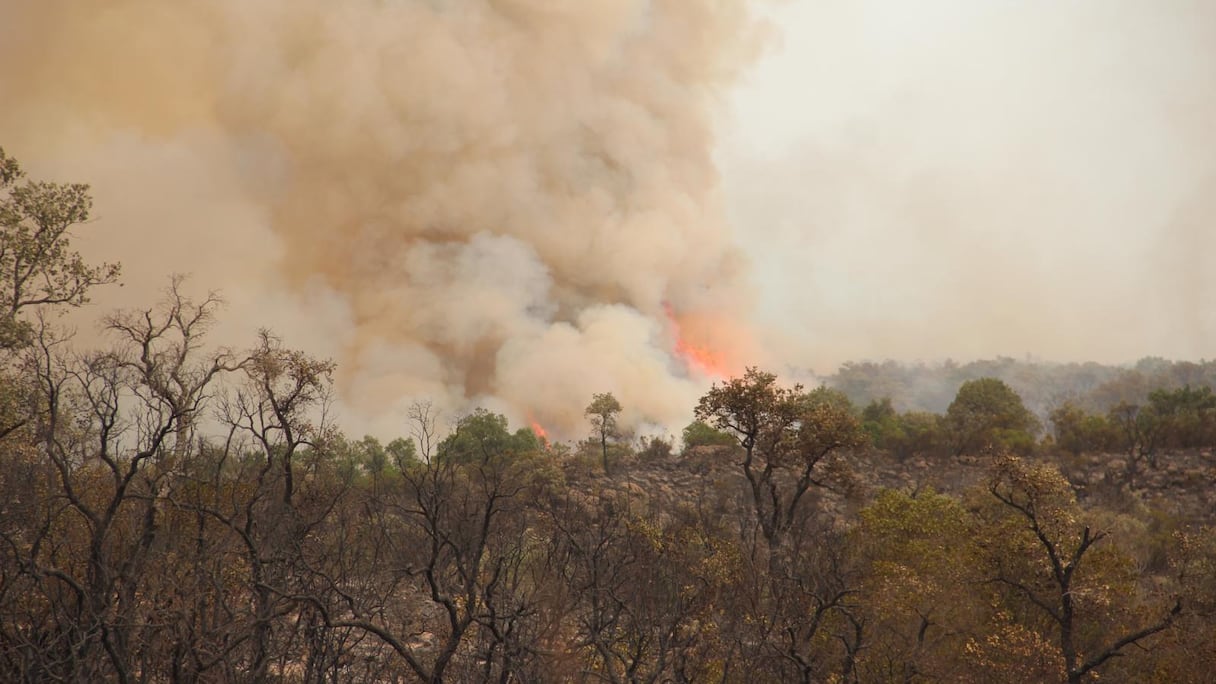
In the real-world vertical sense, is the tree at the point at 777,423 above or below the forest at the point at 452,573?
above

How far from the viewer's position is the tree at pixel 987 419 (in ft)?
287

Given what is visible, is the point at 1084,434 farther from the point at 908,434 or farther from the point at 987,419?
the point at 908,434

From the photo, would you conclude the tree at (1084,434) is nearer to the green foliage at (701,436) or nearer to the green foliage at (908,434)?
the green foliage at (908,434)

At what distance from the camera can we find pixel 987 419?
318ft

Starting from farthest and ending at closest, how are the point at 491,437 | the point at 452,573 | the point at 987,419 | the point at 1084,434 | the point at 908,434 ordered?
the point at 491,437, the point at 908,434, the point at 987,419, the point at 1084,434, the point at 452,573

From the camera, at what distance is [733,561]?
125ft

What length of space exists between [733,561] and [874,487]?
42.7 m

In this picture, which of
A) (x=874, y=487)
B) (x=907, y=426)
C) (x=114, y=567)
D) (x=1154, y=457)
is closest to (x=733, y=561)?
(x=114, y=567)

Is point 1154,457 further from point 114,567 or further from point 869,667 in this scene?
point 114,567

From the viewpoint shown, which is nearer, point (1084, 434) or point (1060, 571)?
point (1060, 571)

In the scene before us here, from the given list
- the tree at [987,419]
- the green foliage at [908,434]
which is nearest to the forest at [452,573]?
the tree at [987,419]

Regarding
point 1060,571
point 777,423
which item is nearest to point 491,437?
point 777,423

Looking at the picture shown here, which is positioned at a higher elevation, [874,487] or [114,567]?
[874,487]

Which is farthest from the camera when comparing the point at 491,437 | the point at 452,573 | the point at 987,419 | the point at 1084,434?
the point at 491,437
